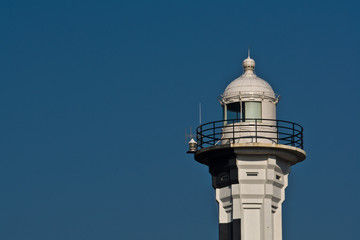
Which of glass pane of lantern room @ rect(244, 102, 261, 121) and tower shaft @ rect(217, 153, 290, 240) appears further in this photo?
glass pane of lantern room @ rect(244, 102, 261, 121)

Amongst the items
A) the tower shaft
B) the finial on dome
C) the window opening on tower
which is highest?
the finial on dome

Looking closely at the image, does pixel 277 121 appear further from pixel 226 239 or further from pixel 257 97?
pixel 226 239

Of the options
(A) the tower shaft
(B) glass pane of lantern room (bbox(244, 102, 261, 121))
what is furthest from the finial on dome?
(A) the tower shaft

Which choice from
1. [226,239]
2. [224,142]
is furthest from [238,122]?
[226,239]

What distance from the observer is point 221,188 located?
72.1 meters

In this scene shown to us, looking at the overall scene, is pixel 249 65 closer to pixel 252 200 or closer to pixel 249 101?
pixel 249 101

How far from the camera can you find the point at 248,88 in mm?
72062

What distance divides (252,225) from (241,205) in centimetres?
118

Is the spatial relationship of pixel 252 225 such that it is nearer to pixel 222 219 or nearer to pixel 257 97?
pixel 222 219

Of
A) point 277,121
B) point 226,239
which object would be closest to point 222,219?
point 226,239

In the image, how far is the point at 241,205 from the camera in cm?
7088

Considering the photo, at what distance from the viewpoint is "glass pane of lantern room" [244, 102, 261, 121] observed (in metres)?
71.9

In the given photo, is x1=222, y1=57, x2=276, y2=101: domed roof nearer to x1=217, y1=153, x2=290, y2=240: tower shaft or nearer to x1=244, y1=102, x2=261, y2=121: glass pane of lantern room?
x1=244, y1=102, x2=261, y2=121: glass pane of lantern room

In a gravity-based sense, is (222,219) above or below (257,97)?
below
